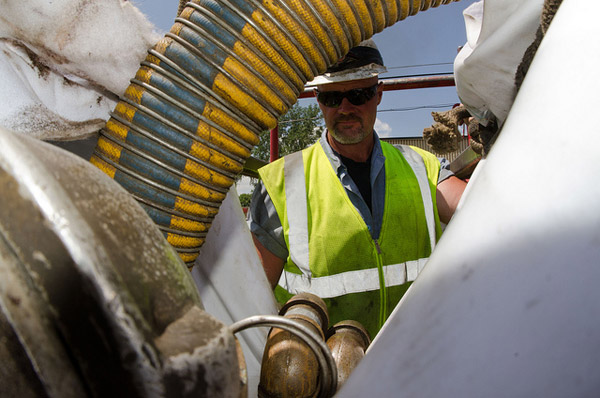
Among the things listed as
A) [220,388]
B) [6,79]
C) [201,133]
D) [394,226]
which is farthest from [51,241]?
[394,226]

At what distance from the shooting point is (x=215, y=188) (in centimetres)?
79

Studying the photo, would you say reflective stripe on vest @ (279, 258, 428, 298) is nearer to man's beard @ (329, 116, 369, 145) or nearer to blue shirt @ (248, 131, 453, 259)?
blue shirt @ (248, 131, 453, 259)

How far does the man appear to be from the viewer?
195 cm

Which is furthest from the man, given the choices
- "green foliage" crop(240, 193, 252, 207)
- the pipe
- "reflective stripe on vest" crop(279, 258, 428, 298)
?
"green foliage" crop(240, 193, 252, 207)

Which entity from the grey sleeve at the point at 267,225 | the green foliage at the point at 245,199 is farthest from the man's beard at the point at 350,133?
the green foliage at the point at 245,199

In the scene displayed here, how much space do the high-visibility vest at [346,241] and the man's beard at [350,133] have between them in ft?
0.64

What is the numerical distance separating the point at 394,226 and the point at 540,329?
1.67 meters

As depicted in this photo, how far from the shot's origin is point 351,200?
208 centimetres

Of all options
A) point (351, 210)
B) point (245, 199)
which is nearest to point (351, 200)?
point (351, 210)

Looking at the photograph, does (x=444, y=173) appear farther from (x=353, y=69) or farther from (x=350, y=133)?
(x=353, y=69)

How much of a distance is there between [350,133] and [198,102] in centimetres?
153

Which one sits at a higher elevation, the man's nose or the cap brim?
the cap brim

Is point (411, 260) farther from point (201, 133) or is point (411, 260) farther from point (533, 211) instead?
point (533, 211)

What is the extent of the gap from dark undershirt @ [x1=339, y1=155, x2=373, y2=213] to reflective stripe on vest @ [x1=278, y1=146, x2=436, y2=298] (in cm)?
27
